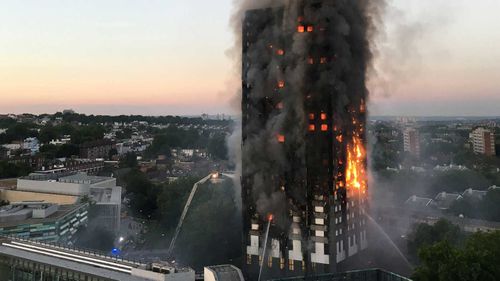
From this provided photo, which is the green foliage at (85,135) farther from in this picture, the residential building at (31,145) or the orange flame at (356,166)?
the orange flame at (356,166)

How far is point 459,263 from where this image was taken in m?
27.4

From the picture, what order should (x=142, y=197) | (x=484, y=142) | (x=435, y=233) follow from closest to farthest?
(x=435, y=233) → (x=142, y=197) → (x=484, y=142)

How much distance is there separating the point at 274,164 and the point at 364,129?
1042 cm

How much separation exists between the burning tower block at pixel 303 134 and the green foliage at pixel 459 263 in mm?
12690

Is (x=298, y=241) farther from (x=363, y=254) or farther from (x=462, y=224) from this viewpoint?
(x=462, y=224)

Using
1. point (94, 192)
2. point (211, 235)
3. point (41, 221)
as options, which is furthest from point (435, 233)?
point (94, 192)

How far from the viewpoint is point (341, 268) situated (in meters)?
41.8

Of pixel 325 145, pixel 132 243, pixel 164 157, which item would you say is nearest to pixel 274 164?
pixel 325 145

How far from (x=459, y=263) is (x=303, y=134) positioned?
60.8 ft

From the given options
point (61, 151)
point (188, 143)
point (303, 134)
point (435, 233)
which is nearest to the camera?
point (303, 134)

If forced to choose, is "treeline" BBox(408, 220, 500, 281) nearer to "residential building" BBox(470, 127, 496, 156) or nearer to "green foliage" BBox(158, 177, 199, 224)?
"green foliage" BBox(158, 177, 199, 224)

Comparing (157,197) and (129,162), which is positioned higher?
(129,162)

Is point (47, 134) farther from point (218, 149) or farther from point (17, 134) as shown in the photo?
point (218, 149)

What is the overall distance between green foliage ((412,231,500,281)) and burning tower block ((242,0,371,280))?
12690mm
